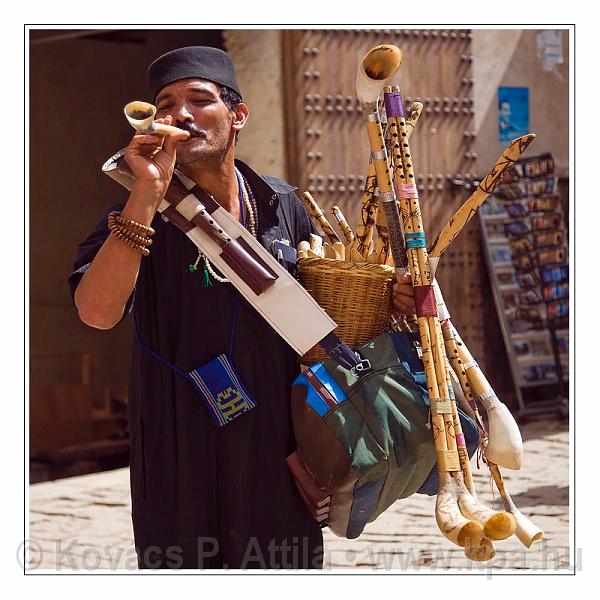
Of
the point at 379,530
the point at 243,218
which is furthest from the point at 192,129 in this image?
the point at 379,530

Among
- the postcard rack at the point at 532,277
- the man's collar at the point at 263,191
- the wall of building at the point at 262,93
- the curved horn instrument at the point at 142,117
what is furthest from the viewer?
the postcard rack at the point at 532,277

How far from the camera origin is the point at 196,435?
8.51 ft

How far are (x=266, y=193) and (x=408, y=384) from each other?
65 centimetres

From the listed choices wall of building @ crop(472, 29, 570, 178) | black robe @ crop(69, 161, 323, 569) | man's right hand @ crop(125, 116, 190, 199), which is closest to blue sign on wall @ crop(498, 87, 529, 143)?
wall of building @ crop(472, 29, 570, 178)

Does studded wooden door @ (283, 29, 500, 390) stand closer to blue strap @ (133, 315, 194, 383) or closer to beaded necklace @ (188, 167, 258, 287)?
beaded necklace @ (188, 167, 258, 287)

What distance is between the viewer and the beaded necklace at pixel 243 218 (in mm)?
2576

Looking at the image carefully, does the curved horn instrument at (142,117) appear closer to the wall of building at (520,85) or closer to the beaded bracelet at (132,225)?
the beaded bracelet at (132,225)

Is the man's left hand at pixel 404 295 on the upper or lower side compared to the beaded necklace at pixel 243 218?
lower

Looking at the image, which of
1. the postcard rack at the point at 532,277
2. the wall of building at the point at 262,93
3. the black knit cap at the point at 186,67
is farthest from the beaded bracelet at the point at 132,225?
the postcard rack at the point at 532,277

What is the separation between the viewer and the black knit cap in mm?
2562

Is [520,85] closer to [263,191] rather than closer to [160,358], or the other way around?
[263,191]

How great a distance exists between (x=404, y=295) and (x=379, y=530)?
273cm

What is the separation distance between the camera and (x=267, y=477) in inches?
103

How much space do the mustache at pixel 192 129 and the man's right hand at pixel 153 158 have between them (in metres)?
0.13
